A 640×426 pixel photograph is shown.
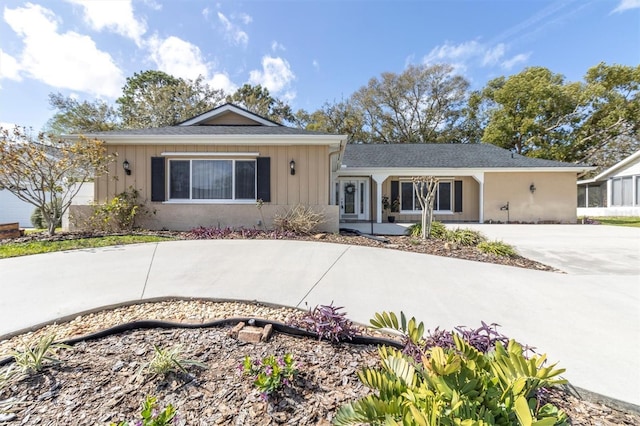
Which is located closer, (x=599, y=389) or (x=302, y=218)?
(x=599, y=389)

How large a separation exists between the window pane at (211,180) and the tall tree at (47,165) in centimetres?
252

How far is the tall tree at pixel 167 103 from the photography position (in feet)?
69.8

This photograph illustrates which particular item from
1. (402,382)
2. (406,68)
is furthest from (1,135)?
(406,68)

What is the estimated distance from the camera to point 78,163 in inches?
305

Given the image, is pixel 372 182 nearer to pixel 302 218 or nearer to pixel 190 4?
pixel 302 218

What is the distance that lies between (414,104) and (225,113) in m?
21.1

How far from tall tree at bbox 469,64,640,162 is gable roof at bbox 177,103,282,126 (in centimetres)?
1994

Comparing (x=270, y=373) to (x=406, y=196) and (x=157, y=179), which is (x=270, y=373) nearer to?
(x=157, y=179)

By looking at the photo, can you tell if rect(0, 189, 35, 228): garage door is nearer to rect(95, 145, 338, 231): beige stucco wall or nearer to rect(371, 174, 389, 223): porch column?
rect(95, 145, 338, 231): beige stucco wall

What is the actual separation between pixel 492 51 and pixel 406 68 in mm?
6863

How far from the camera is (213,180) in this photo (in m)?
8.87

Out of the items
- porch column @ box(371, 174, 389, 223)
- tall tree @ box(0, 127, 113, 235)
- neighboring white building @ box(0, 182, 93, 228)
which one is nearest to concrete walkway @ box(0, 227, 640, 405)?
tall tree @ box(0, 127, 113, 235)

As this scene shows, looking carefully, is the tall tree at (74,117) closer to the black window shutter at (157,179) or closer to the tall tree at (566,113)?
the black window shutter at (157,179)

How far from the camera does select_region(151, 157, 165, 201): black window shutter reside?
8.66 m
